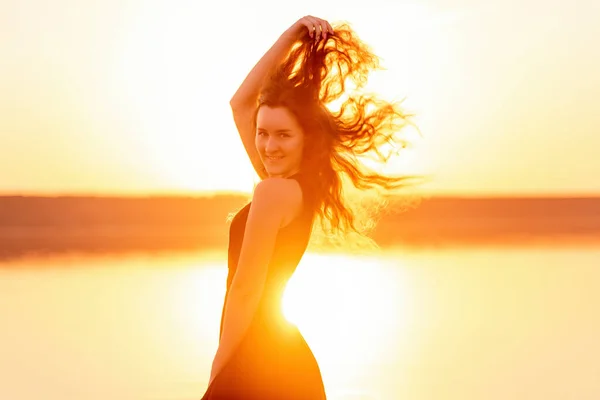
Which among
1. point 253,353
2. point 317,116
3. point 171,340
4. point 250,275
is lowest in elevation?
point 171,340

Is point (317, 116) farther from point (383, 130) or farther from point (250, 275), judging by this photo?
point (250, 275)

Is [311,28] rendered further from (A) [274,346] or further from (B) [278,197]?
(A) [274,346]

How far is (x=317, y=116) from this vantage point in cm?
335

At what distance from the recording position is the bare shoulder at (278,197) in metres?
3.07

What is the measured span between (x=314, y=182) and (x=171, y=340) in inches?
206

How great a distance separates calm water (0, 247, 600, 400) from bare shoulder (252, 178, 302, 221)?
3398 millimetres

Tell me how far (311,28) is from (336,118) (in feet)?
1.12

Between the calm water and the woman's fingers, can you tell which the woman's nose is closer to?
the woman's fingers

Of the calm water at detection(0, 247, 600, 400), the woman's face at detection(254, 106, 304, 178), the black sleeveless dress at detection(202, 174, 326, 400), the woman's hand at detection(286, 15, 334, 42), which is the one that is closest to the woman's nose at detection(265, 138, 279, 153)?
the woman's face at detection(254, 106, 304, 178)

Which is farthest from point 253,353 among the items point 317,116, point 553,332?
point 553,332

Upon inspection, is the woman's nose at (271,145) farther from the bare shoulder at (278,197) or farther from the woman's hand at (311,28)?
the woman's hand at (311,28)

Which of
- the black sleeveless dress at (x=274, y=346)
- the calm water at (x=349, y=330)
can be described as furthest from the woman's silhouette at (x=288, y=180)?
the calm water at (x=349, y=330)

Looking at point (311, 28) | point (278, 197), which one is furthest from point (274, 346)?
point (311, 28)

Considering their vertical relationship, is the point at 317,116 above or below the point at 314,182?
above
